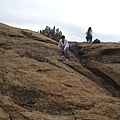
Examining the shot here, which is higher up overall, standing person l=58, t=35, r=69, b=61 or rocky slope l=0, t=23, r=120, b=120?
standing person l=58, t=35, r=69, b=61

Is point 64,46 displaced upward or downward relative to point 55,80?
upward

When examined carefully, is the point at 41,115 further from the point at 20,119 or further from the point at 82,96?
the point at 82,96

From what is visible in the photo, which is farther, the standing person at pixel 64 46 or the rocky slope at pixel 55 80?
the standing person at pixel 64 46

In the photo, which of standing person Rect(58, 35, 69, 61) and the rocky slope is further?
standing person Rect(58, 35, 69, 61)

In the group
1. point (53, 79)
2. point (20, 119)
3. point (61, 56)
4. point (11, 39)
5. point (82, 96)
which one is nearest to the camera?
point (20, 119)

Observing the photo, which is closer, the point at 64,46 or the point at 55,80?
the point at 55,80

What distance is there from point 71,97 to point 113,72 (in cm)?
450

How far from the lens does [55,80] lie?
13.6m

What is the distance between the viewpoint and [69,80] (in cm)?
1394

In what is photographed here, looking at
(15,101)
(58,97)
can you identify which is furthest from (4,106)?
(58,97)

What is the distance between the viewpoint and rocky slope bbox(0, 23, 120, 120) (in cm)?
1153

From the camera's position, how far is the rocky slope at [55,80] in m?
11.5

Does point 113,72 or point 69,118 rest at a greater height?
point 113,72

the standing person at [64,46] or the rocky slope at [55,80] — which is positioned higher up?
the standing person at [64,46]
